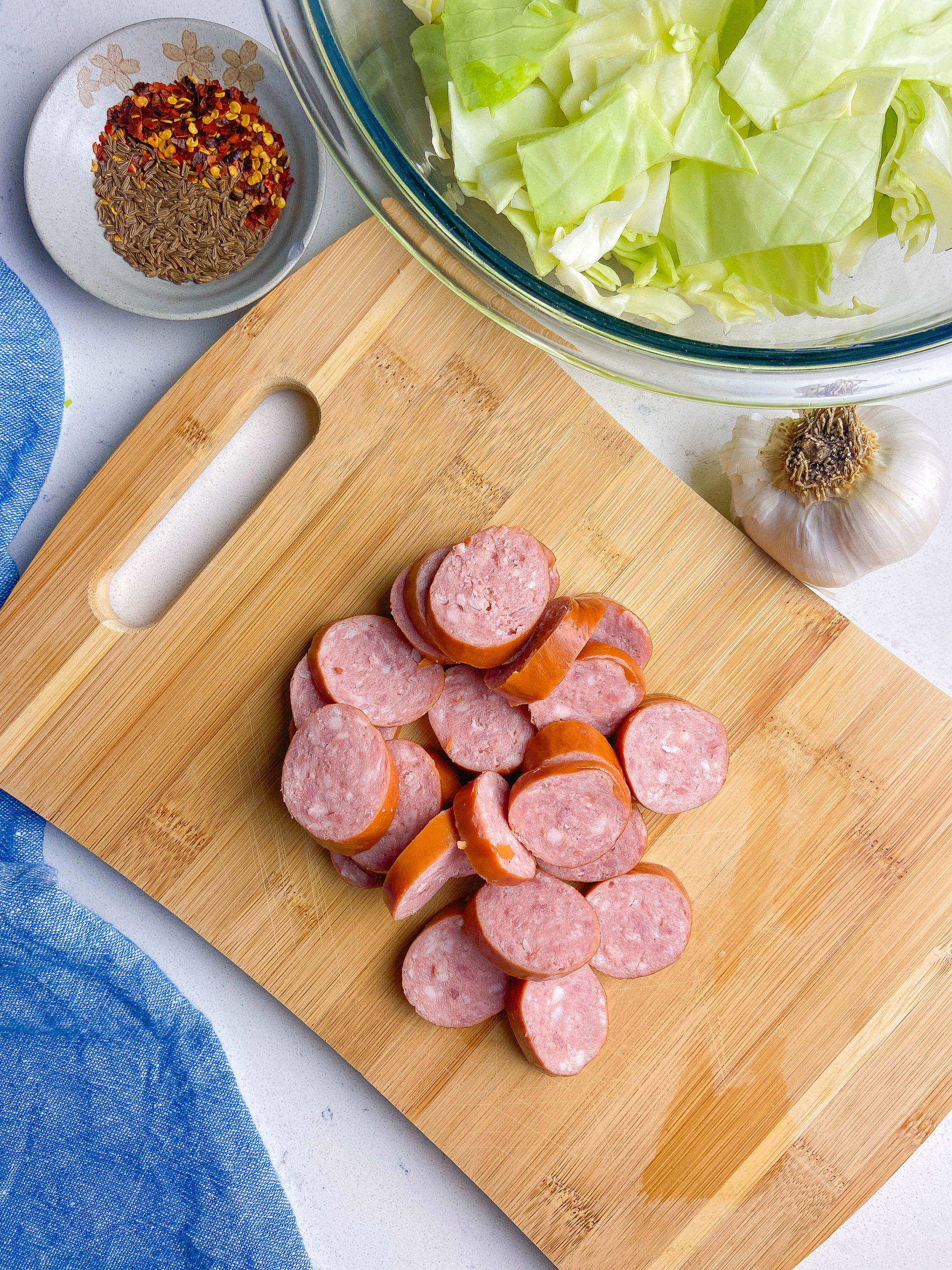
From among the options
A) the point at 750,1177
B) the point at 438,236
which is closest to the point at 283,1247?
the point at 750,1177

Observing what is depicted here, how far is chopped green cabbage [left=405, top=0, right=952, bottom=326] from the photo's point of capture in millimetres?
1159

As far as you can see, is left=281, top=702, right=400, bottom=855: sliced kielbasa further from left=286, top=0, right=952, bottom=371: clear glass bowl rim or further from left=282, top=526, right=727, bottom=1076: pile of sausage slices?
left=286, top=0, right=952, bottom=371: clear glass bowl rim

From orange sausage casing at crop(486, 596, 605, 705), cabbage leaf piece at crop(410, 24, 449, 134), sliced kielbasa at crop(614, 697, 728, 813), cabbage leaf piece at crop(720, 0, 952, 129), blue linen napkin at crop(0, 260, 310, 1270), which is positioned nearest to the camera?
cabbage leaf piece at crop(720, 0, 952, 129)

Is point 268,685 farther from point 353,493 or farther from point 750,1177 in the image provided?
point 750,1177

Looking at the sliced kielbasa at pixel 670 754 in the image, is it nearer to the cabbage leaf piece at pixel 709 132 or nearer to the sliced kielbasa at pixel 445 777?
the sliced kielbasa at pixel 445 777

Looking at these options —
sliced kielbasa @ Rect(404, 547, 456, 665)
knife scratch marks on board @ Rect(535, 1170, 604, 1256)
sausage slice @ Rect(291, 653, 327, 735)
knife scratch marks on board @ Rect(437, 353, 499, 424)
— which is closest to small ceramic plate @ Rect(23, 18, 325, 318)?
knife scratch marks on board @ Rect(437, 353, 499, 424)

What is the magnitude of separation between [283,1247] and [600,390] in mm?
1950

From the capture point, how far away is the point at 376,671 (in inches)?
77.0

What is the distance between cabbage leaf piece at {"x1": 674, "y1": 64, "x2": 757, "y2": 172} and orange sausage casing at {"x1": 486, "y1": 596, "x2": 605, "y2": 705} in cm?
83

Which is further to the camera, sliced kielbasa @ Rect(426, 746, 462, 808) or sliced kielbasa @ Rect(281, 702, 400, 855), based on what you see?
sliced kielbasa @ Rect(426, 746, 462, 808)

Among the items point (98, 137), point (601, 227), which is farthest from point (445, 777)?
point (98, 137)

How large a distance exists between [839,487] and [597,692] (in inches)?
24.3

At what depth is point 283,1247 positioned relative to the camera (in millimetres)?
2107

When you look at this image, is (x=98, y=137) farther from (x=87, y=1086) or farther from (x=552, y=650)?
(x=87, y=1086)
